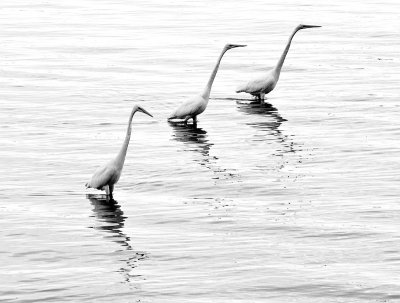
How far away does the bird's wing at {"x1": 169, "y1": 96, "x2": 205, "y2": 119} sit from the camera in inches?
1340

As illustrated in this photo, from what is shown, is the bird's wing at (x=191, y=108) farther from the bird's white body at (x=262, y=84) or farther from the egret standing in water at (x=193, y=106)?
the bird's white body at (x=262, y=84)

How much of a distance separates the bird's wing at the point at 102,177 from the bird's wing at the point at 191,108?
26.7 ft

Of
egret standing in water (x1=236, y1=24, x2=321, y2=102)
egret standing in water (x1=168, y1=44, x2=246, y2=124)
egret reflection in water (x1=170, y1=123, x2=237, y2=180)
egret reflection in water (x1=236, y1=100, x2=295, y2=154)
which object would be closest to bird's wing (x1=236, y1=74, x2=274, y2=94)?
egret standing in water (x1=236, y1=24, x2=321, y2=102)

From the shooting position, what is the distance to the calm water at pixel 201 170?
69.2ft

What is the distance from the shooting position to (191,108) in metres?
34.0

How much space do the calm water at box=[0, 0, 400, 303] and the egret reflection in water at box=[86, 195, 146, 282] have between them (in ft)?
0.15

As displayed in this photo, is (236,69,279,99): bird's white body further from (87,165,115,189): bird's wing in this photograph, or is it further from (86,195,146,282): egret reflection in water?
(87,165,115,189): bird's wing

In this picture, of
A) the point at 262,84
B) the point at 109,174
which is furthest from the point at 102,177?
the point at 262,84

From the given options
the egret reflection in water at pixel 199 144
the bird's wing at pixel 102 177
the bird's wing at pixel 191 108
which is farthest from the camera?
the bird's wing at pixel 191 108

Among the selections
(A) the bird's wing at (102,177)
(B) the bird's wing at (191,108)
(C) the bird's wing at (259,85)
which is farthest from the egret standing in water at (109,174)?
(C) the bird's wing at (259,85)

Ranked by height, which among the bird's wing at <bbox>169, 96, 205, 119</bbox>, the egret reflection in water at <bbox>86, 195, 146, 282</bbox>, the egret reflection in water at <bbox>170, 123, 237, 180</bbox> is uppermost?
the bird's wing at <bbox>169, 96, 205, 119</bbox>

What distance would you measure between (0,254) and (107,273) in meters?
2.32

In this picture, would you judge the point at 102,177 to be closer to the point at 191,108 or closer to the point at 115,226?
the point at 115,226

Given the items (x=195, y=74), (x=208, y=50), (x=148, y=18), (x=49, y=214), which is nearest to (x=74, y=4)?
(x=148, y=18)
